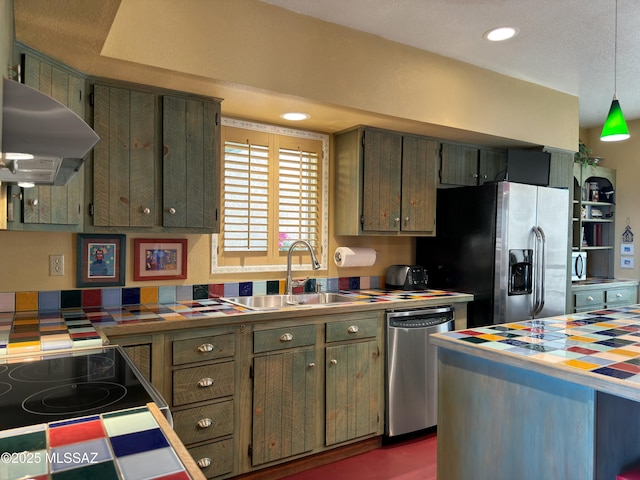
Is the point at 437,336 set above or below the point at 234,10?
below

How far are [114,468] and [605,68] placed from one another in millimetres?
4058

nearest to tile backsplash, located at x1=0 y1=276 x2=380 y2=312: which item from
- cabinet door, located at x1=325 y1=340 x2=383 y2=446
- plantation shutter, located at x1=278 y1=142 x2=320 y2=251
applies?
plantation shutter, located at x1=278 y1=142 x2=320 y2=251

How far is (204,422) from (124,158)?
56.0 inches

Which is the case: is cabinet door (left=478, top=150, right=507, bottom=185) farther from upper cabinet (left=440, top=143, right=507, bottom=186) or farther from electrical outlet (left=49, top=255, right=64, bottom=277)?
electrical outlet (left=49, top=255, right=64, bottom=277)

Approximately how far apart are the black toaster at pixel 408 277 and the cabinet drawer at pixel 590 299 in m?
1.85

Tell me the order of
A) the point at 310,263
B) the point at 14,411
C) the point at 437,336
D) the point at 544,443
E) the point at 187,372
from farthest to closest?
the point at 310,263 < the point at 187,372 < the point at 437,336 < the point at 544,443 < the point at 14,411

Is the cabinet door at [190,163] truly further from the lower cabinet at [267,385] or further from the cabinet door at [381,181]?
the cabinet door at [381,181]

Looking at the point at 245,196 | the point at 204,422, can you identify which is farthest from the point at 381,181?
the point at 204,422

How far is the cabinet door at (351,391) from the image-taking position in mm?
2797

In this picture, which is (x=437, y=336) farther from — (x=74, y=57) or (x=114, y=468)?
(x=74, y=57)

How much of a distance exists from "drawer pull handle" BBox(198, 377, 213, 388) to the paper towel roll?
4.66 feet

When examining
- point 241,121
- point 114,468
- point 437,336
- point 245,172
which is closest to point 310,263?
point 245,172

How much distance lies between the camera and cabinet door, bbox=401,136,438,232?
352cm

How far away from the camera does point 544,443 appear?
1.64m
